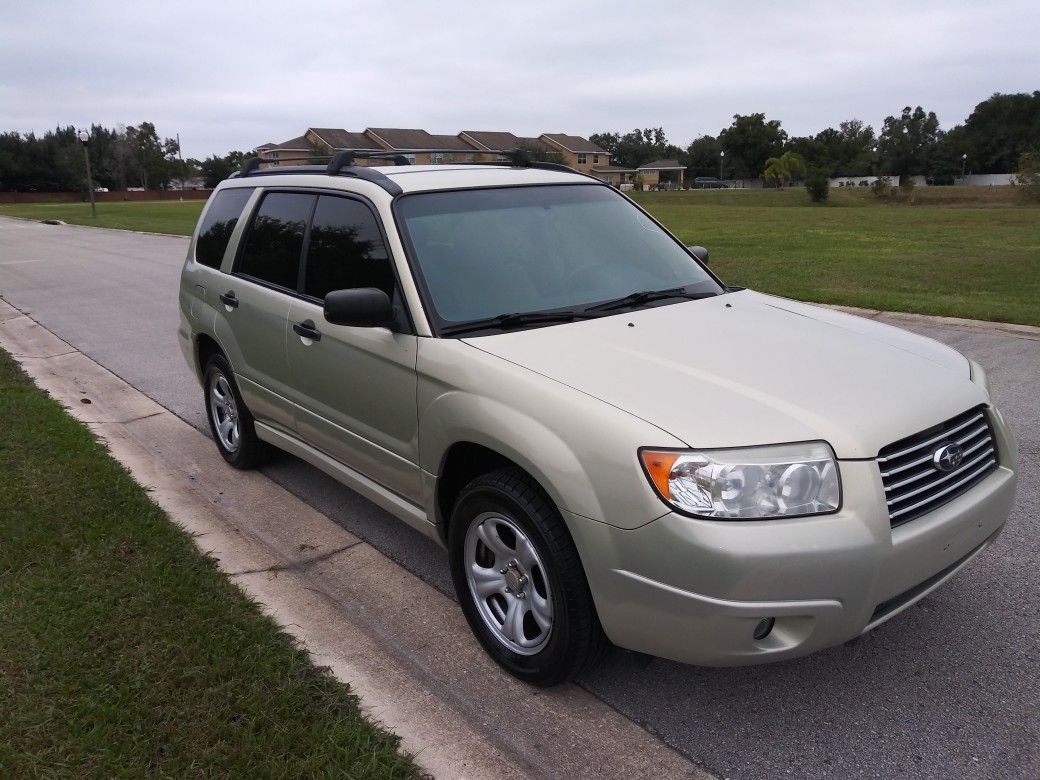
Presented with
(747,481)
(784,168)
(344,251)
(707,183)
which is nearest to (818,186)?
(784,168)

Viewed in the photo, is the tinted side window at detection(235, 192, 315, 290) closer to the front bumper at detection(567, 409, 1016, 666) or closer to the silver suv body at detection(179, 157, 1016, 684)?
the silver suv body at detection(179, 157, 1016, 684)

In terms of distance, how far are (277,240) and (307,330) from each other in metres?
0.79

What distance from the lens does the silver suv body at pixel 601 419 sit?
8.29 feet

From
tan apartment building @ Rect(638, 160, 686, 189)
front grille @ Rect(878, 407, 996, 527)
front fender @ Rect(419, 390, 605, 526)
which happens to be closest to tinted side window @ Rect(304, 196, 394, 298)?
front fender @ Rect(419, 390, 605, 526)

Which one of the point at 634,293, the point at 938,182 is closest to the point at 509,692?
the point at 634,293

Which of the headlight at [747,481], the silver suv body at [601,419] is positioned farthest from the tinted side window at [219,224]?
the headlight at [747,481]

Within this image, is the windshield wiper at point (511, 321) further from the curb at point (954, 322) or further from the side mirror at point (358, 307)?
the curb at point (954, 322)

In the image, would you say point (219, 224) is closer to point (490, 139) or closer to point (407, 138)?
point (490, 139)

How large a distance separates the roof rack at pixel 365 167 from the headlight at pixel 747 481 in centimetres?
200

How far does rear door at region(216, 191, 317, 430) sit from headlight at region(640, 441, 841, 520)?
2483 millimetres

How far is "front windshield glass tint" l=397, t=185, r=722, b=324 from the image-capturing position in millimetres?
3594

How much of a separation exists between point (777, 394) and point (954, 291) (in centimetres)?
973

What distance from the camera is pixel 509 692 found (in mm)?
3104

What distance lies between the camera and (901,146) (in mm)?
86438
